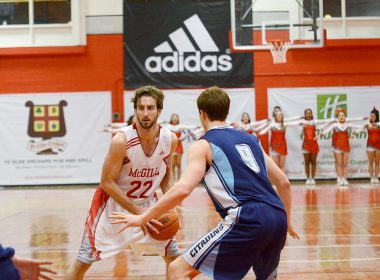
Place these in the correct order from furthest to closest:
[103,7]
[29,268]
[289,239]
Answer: [103,7] < [289,239] < [29,268]

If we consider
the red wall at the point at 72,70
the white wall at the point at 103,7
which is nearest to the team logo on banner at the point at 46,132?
the red wall at the point at 72,70

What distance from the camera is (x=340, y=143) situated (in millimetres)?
16016

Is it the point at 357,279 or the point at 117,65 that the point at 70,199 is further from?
the point at 357,279

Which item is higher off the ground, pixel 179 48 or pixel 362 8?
pixel 362 8

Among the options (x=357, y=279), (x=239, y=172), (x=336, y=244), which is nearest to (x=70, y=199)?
(x=336, y=244)

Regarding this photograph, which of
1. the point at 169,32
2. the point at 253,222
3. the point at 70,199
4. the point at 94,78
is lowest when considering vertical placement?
the point at 70,199

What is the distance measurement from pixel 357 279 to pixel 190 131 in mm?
10957

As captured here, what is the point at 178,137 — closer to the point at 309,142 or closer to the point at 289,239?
the point at 309,142

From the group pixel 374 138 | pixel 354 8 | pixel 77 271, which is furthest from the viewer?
pixel 354 8

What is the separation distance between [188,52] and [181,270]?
13.9 m

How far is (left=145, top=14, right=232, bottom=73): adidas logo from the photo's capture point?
17172 mm

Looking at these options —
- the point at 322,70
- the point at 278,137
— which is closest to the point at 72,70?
the point at 278,137

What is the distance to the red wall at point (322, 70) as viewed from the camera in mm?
17031

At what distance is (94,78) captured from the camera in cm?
1720
